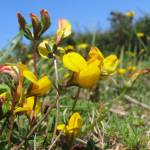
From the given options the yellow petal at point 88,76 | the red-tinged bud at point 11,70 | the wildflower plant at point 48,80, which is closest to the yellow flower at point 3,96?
the wildflower plant at point 48,80

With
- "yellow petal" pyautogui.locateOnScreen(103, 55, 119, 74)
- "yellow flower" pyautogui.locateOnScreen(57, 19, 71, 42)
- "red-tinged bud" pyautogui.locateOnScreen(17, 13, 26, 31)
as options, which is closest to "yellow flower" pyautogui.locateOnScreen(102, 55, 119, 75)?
"yellow petal" pyautogui.locateOnScreen(103, 55, 119, 74)

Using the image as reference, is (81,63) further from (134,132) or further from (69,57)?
(134,132)

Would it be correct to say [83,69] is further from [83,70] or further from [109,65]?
[109,65]

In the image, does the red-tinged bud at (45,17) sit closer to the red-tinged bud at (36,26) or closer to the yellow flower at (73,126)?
the red-tinged bud at (36,26)

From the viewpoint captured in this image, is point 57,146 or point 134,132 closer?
point 57,146

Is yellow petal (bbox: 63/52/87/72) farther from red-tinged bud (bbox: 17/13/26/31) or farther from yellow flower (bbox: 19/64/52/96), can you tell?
red-tinged bud (bbox: 17/13/26/31)

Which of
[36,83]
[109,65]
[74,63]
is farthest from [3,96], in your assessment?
[109,65]

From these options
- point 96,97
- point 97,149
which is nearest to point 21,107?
point 97,149

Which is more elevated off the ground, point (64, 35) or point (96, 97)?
point (64, 35)

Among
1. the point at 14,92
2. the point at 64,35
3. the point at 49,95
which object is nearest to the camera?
the point at 14,92
